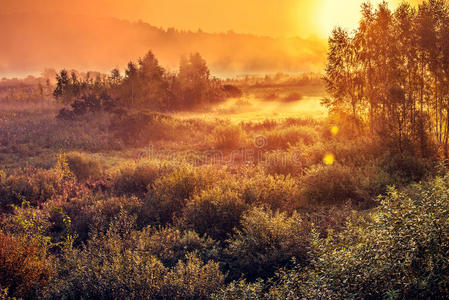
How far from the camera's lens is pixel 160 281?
15.5 feet

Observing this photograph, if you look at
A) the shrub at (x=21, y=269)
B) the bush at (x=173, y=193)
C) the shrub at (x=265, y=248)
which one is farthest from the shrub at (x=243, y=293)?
the bush at (x=173, y=193)

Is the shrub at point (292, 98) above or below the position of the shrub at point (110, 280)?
above

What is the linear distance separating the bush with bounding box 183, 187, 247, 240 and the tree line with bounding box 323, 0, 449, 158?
272 inches

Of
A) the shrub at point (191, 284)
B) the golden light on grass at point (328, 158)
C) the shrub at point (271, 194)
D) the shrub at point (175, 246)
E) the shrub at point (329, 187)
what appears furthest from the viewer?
the golden light on grass at point (328, 158)

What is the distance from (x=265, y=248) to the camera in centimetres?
589

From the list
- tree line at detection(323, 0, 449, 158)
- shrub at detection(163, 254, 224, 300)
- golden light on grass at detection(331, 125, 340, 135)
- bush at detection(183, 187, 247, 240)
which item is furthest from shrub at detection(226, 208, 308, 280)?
golden light on grass at detection(331, 125, 340, 135)

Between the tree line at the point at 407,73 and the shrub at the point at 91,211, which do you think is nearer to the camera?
the shrub at the point at 91,211

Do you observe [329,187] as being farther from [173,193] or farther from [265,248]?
[173,193]

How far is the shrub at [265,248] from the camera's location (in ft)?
18.9

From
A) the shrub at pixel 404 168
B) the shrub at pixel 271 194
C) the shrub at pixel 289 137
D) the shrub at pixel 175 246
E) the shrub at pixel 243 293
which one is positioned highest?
the shrub at pixel 289 137

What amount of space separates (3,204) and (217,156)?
8.80 m

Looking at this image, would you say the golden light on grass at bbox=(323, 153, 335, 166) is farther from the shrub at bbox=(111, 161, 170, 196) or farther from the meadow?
the shrub at bbox=(111, 161, 170, 196)

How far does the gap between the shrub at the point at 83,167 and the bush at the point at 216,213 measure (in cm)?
588

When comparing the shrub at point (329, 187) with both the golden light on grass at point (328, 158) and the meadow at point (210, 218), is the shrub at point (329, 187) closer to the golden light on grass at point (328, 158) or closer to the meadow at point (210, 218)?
the meadow at point (210, 218)
